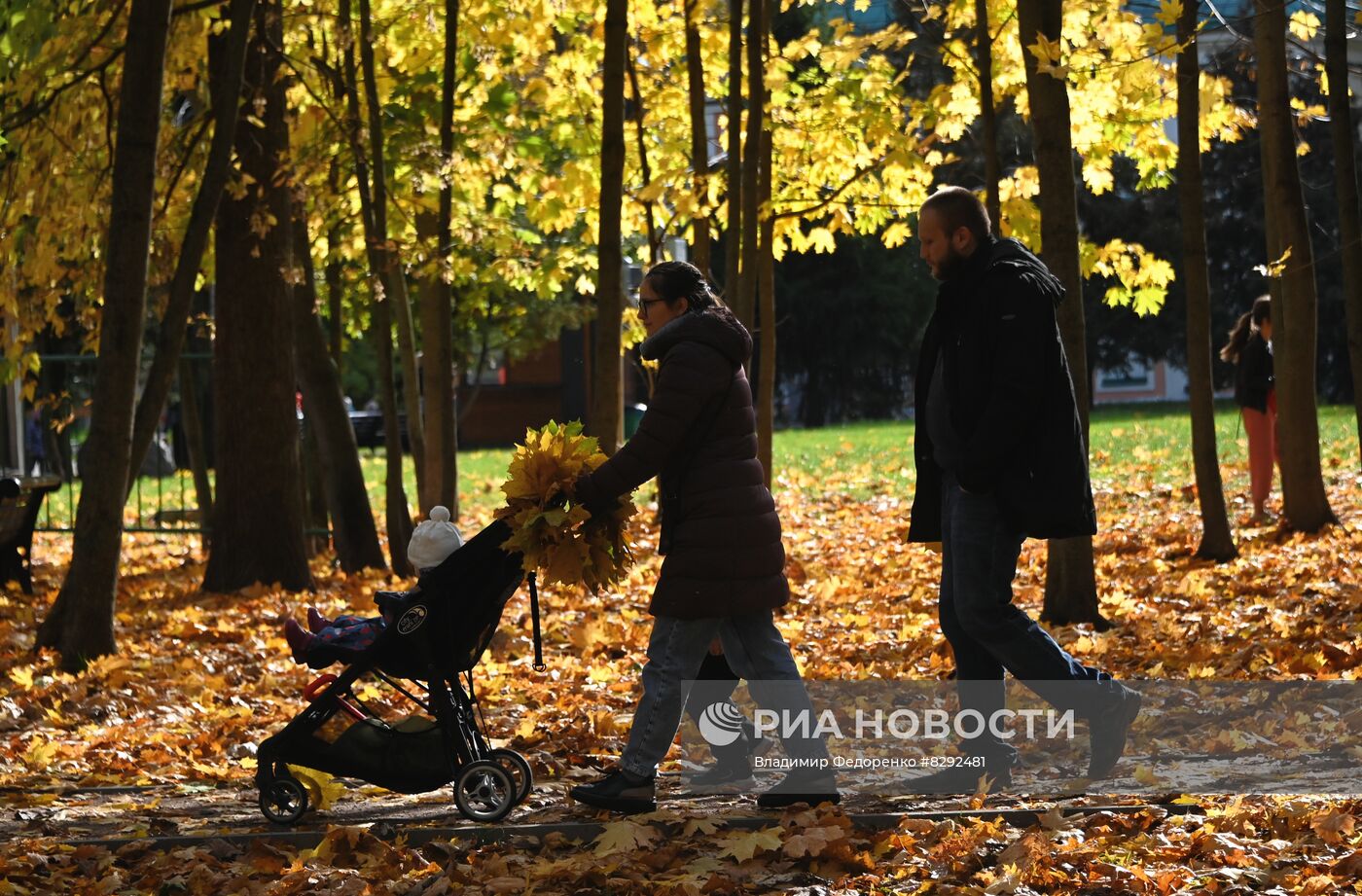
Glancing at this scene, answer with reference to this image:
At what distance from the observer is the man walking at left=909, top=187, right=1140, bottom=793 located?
18.1 feet

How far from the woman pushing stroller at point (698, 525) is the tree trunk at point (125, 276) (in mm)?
4244

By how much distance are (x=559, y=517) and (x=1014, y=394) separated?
1470 millimetres

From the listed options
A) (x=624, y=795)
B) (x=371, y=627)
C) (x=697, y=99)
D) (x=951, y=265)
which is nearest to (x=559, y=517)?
(x=371, y=627)

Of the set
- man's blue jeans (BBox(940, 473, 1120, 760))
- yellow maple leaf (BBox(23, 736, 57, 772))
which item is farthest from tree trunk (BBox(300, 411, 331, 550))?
man's blue jeans (BBox(940, 473, 1120, 760))

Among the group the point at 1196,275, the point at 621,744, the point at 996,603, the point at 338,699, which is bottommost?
the point at 621,744

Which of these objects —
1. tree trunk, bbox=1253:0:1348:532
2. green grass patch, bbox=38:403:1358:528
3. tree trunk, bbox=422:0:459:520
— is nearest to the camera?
tree trunk, bbox=1253:0:1348:532

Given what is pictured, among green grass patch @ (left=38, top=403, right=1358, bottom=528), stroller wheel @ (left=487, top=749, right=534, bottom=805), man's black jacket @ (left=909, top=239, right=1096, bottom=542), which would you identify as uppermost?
man's black jacket @ (left=909, top=239, right=1096, bottom=542)

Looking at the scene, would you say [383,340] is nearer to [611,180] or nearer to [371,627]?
[611,180]

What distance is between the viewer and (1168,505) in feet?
54.2

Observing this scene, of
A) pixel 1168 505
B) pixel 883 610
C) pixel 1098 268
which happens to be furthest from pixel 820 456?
pixel 883 610

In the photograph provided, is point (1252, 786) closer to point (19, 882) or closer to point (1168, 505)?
point (19, 882)

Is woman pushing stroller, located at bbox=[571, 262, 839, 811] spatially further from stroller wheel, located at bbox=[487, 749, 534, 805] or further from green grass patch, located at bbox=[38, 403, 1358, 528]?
green grass patch, located at bbox=[38, 403, 1358, 528]

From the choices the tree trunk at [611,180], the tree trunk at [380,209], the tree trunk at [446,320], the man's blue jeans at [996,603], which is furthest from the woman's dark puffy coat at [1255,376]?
the man's blue jeans at [996,603]

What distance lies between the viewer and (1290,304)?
1273 cm
